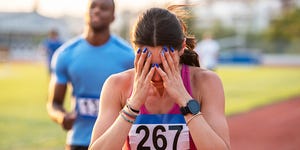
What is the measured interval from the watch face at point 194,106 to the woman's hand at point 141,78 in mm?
231

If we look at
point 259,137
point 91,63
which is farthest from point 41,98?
point 91,63

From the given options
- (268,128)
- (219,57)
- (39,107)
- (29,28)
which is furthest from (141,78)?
(29,28)

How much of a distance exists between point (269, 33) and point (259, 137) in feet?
165

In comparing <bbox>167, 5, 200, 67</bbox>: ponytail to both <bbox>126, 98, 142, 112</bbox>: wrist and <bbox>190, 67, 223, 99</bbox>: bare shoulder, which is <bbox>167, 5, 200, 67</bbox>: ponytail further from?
<bbox>126, 98, 142, 112</bbox>: wrist

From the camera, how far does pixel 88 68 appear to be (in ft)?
17.9

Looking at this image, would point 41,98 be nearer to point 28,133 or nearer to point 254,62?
point 28,133

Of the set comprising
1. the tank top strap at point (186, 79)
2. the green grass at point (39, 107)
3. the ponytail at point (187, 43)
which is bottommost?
the green grass at point (39, 107)

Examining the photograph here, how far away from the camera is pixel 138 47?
10.6ft

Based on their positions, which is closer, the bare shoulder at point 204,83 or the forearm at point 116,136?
the forearm at point 116,136

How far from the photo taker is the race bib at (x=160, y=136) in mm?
3363

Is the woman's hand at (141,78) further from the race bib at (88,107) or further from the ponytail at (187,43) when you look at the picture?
the race bib at (88,107)

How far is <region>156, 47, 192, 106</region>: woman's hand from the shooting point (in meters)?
3.16

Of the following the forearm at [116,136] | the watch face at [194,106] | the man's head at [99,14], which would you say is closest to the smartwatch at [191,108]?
the watch face at [194,106]

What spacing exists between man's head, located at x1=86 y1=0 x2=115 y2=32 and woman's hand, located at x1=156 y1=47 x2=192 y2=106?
88.2 inches
